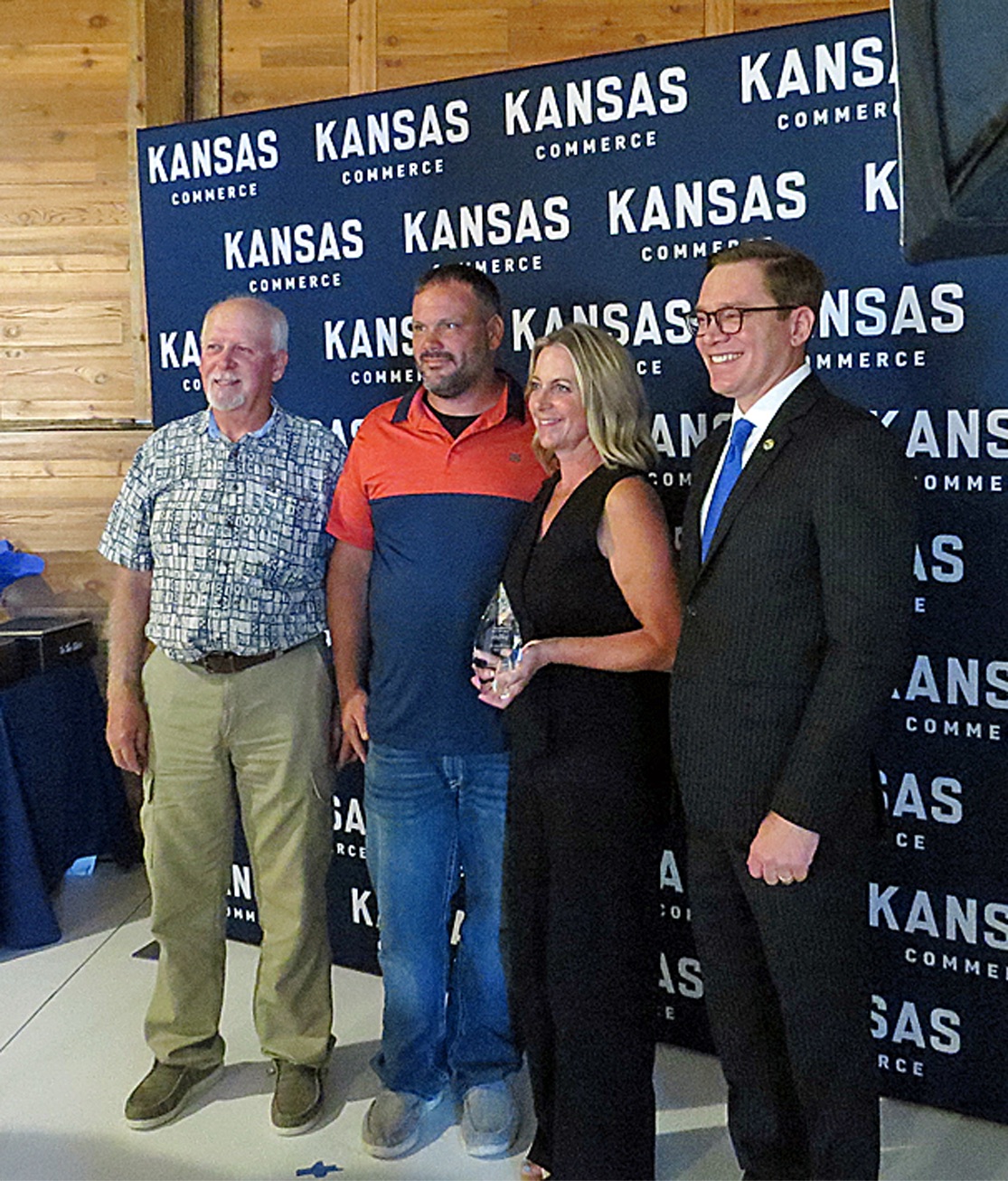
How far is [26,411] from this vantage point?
13.6 feet

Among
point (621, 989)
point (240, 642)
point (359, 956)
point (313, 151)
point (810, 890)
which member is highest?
point (313, 151)

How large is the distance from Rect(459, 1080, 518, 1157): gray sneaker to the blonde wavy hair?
1.26 m

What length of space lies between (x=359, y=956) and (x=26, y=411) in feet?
7.23

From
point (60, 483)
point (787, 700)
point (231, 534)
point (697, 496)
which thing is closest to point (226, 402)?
point (231, 534)

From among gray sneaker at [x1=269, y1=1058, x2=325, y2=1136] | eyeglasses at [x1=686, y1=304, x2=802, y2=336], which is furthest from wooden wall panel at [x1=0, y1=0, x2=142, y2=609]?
eyeglasses at [x1=686, y1=304, x2=802, y2=336]

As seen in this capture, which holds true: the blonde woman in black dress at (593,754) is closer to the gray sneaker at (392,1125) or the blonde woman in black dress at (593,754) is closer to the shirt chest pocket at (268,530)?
the gray sneaker at (392,1125)

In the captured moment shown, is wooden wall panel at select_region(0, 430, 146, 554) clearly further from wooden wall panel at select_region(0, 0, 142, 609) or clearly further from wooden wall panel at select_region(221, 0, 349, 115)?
wooden wall panel at select_region(221, 0, 349, 115)

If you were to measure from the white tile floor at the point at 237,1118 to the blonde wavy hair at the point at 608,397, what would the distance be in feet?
4.39

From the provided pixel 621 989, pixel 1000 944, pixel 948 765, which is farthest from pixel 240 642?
pixel 1000 944

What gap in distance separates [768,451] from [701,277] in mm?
866

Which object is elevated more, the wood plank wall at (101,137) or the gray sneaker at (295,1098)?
the wood plank wall at (101,137)

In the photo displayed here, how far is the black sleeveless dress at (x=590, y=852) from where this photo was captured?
1.98 meters

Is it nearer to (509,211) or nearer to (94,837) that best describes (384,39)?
(509,211)

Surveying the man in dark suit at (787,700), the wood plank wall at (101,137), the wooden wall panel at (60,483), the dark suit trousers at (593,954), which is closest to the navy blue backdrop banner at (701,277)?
the dark suit trousers at (593,954)
